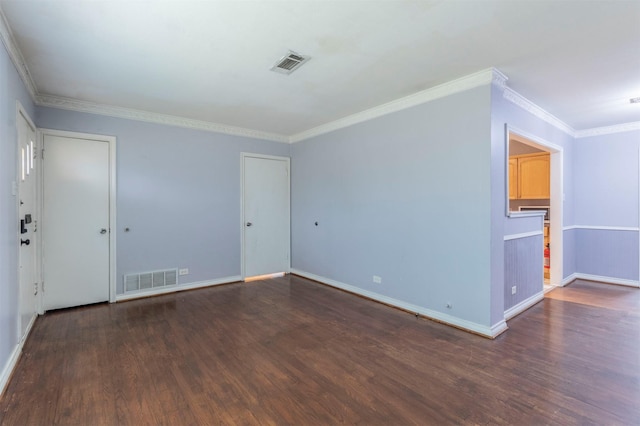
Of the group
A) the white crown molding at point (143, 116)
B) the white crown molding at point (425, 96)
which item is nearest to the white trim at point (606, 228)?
the white crown molding at point (425, 96)

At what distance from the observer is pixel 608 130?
16.5 feet

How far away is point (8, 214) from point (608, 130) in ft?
25.1

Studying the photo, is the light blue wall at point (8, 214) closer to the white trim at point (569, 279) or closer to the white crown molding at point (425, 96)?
the white crown molding at point (425, 96)

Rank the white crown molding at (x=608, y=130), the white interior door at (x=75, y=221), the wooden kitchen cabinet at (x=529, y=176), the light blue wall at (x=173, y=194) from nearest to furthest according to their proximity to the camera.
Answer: the white interior door at (x=75, y=221) → the light blue wall at (x=173, y=194) → the white crown molding at (x=608, y=130) → the wooden kitchen cabinet at (x=529, y=176)

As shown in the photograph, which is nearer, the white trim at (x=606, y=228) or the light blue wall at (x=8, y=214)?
the light blue wall at (x=8, y=214)

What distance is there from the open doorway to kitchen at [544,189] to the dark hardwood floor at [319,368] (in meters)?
1.22

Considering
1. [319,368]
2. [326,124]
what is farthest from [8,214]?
[326,124]

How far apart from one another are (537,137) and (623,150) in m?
2.13

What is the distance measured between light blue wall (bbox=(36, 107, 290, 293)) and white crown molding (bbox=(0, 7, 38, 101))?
64 centimetres

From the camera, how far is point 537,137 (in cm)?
404

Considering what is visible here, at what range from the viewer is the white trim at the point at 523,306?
3.50 meters

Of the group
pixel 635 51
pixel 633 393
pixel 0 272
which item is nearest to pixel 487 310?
pixel 633 393

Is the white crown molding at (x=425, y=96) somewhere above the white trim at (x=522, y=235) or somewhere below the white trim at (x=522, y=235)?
above

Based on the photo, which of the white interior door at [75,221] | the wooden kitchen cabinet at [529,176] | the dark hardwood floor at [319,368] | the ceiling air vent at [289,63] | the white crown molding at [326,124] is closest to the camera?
the dark hardwood floor at [319,368]
